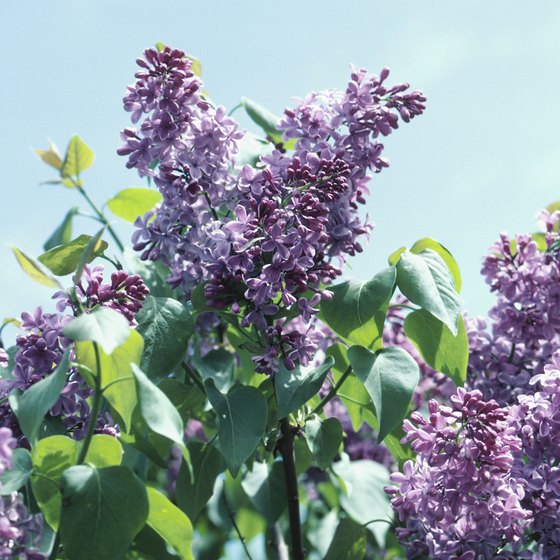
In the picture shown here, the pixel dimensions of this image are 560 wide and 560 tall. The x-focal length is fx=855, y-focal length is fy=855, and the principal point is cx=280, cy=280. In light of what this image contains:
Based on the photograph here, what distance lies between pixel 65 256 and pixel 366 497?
963 millimetres

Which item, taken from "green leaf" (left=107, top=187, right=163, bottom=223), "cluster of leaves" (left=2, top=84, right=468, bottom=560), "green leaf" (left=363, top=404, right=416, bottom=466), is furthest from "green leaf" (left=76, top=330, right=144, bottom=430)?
"green leaf" (left=107, top=187, right=163, bottom=223)

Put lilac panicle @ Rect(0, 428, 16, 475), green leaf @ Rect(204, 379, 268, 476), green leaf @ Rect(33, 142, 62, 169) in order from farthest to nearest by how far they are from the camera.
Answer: green leaf @ Rect(204, 379, 268, 476)
green leaf @ Rect(33, 142, 62, 169)
lilac panicle @ Rect(0, 428, 16, 475)

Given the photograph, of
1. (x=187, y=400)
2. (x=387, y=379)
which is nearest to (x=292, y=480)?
(x=187, y=400)

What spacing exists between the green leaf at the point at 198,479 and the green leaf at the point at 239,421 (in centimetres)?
18

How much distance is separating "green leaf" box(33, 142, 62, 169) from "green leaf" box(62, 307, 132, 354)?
0.27m

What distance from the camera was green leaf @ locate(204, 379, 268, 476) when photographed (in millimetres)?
1209

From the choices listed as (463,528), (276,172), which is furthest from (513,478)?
(276,172)

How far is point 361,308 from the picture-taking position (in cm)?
133

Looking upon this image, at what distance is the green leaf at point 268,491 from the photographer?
5.63 feet

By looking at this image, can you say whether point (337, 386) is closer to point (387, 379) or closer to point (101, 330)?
point (387, 379)

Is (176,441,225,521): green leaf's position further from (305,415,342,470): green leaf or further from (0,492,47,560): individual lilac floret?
(0,492,47,560): individual lilac floret

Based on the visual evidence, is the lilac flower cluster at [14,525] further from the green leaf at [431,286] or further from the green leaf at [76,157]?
the green leaf at [431,286]

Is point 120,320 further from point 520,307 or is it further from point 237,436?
point 520,307

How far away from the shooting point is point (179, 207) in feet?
4.56
